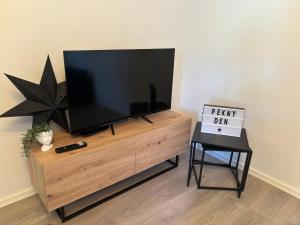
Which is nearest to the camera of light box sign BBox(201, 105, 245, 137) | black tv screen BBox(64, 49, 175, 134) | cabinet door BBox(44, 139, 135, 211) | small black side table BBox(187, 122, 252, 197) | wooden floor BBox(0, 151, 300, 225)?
cabinet door BBox(44, 139, 135, 211)

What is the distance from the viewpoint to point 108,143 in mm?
1760

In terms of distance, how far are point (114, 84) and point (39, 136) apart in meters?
0.66

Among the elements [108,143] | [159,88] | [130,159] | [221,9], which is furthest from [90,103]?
[221,9]

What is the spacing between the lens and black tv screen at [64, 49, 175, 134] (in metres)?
1.66

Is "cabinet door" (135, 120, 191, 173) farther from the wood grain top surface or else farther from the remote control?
the remote control

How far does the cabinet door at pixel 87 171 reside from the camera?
1.56 metres

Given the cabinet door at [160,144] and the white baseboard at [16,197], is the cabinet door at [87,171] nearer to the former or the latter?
the cabinet door at [160,144]

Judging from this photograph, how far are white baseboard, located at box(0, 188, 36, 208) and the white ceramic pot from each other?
61 centimetres

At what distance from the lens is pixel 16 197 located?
1.93m

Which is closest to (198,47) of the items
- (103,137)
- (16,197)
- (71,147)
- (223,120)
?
(223,120)

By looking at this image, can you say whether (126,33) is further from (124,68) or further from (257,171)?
(257,171)

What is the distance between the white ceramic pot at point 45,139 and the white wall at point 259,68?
1687mm

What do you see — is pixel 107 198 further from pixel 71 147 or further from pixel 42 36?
pixel 42 36

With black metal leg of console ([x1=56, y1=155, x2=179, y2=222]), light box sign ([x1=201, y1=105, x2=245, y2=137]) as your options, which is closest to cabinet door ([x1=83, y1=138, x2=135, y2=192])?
black metal leg of console ([x1=56, y1=155, x2=179, y2=222])
